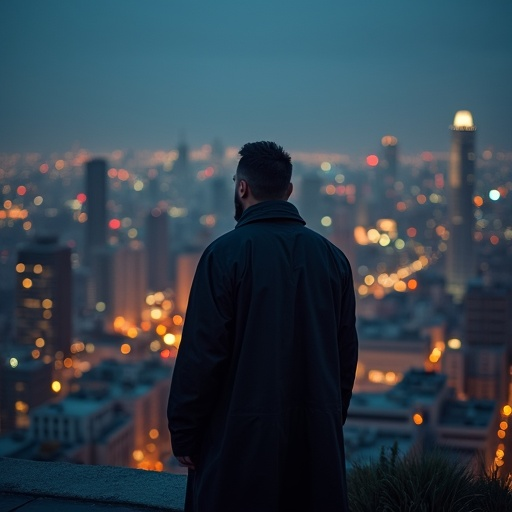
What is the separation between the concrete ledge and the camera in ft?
6.80

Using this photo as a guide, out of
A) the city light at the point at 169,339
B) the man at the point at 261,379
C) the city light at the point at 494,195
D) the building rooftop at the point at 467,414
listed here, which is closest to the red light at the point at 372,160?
the city light at the point at 169,339

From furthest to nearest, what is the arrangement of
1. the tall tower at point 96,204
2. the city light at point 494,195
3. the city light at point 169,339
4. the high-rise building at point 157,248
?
1. the tall tower at point 96,204
2. the high-rise building at point 157,248
3. the city light at point 169,339
4. the city light at point 494,195

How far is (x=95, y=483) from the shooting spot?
217 centimetres

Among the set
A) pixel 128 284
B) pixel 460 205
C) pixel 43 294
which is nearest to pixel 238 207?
pixel 43 294

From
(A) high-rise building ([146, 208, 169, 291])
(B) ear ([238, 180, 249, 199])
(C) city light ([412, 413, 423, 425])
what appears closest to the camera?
(B) ear ([238, 180, 249, 199])

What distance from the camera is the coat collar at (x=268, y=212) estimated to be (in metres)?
1.54

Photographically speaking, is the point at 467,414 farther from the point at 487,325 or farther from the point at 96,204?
the point at 96,204

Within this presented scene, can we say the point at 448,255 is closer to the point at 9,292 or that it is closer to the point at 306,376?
the point at 9,292

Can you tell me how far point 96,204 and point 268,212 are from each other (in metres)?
40.9

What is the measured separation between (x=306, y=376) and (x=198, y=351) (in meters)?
0.17

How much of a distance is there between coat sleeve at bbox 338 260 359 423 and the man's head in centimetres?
18

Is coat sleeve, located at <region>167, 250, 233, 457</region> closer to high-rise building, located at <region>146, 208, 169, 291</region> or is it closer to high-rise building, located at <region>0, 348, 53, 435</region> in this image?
high-rise building, located at <region>0, 348, 53, 435</region>

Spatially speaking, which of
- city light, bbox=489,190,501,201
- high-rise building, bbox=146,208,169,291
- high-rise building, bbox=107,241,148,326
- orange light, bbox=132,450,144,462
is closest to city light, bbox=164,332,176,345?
high-rise building, bbox=107,241,148,326

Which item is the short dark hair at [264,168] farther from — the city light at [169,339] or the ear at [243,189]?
the city light at [169,339]
